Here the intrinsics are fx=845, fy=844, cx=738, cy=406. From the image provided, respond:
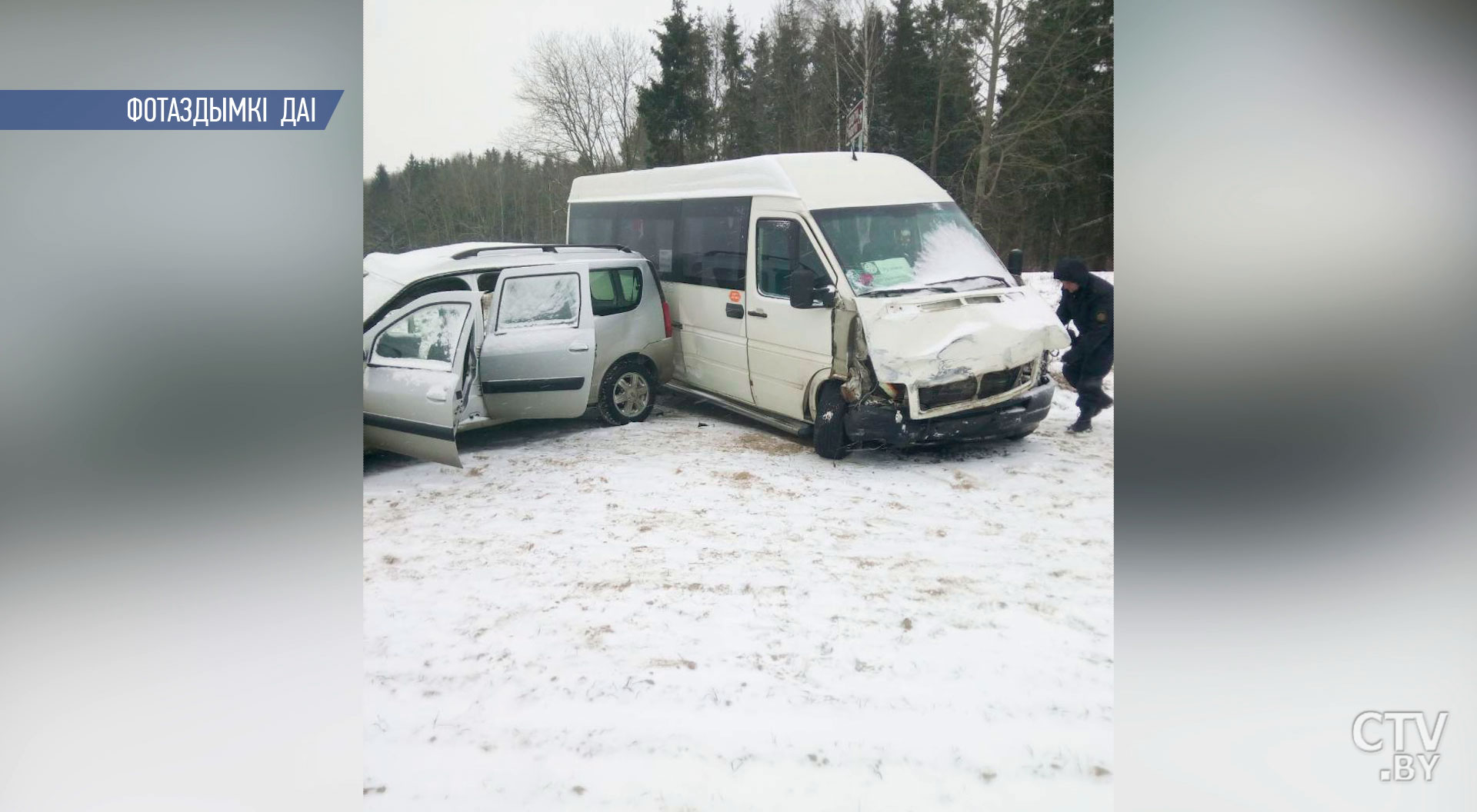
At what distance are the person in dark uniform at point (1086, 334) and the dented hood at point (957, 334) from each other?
80mm

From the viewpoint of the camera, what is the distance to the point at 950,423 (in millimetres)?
3105

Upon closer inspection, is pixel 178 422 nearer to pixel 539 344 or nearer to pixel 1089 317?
pixel 539 344

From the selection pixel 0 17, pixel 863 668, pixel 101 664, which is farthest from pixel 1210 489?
pixel 0 17

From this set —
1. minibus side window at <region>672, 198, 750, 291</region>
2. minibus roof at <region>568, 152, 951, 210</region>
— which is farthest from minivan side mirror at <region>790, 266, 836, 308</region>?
minibus side window at <region>672, 198, 750, 291</region>

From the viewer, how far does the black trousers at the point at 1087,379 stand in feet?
8.59

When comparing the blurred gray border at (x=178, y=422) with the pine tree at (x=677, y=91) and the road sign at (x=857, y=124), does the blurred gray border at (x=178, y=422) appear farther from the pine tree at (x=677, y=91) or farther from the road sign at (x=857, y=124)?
the road sign at (x=857, y=124)

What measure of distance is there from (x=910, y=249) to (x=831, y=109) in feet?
2.03

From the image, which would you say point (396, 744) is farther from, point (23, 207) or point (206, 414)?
point (23, 207)

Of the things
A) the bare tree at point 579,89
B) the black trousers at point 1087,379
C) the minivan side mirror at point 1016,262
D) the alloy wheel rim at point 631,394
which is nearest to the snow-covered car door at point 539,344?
the alloy wheel rim at point 631,394

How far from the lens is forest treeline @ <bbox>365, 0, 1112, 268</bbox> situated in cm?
248

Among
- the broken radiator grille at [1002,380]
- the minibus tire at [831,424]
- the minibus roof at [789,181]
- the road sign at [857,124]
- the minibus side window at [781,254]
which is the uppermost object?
the road sign at [857,124]

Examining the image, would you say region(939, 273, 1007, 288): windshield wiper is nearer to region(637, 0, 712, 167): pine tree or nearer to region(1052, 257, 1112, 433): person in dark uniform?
region(1052, 257, 1112, 433): person in dark uniform
